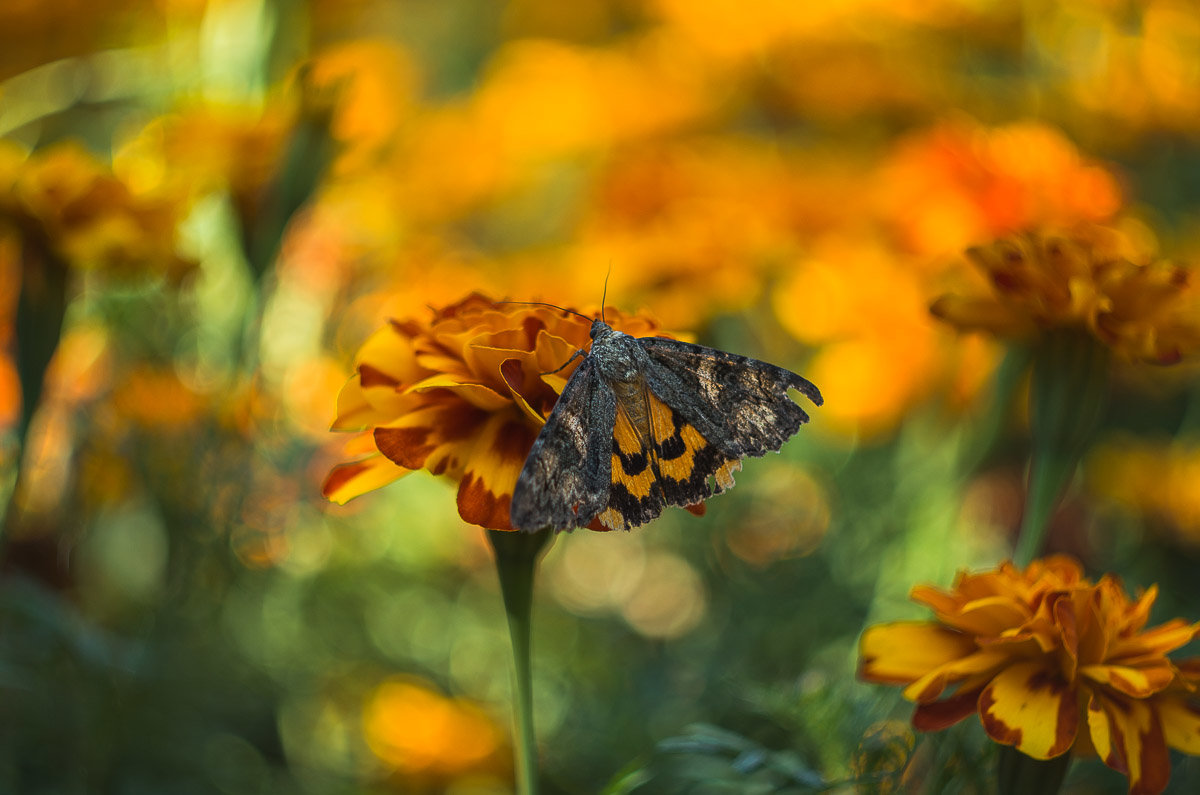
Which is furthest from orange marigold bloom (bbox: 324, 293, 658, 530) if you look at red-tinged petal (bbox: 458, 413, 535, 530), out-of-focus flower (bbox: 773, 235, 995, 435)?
out-of-focus flower (bbox: 773, 235, 995, 435)

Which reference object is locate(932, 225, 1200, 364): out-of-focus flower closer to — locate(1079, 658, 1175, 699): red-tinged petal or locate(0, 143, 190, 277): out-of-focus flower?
locate(1079, 658, 1175, 699): red-tinged petal

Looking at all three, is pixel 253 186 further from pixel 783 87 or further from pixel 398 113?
pixel 783 87

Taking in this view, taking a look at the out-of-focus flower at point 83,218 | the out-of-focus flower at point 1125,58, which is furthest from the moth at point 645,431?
the out-of-focus flower at point 1125,58

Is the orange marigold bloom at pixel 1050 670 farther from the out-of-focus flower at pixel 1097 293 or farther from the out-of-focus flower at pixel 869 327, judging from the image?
the out-of-focus flower at pixel 869 327

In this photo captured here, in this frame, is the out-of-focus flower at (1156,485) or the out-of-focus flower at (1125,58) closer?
the out-of-focus flower at (1156,485)

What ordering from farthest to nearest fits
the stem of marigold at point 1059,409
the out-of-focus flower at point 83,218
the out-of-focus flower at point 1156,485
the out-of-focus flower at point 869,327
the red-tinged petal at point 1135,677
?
the out-of-focus flower at point 1156,485
the out-of-focus flower at point 869,327
the out-of-focus flower at point 83,218
the stem of marigold at point 1059,409
the red-tinged petal at point 1135,677

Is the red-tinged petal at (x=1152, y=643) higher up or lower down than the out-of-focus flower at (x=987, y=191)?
lower down

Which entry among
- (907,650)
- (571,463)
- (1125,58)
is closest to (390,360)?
(571,463)
